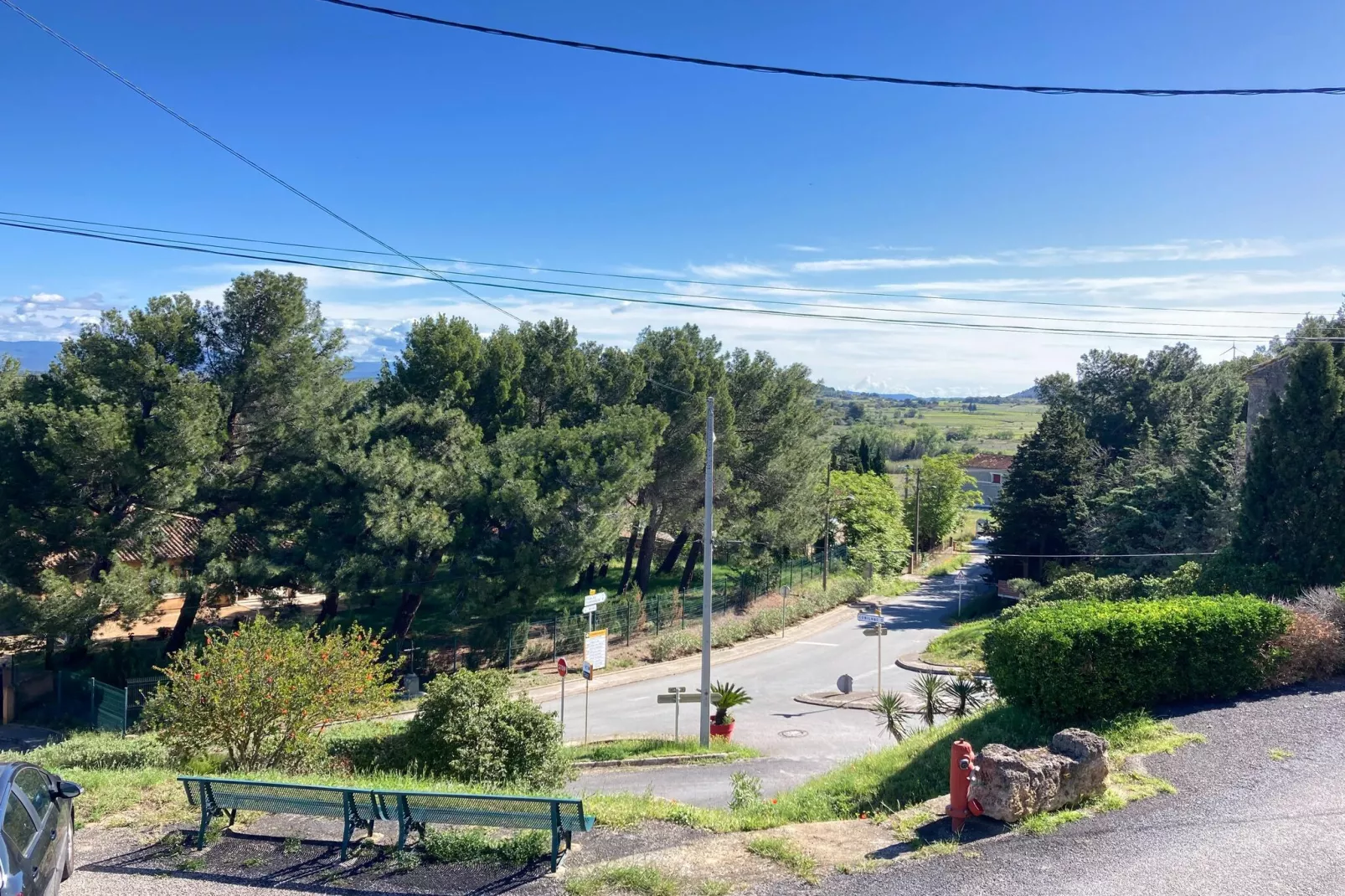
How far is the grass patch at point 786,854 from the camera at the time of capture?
270 inches

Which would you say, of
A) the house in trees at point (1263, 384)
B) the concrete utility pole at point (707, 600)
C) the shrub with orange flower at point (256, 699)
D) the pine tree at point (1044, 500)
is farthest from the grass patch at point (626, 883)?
the pine tree at point (1044, 500)

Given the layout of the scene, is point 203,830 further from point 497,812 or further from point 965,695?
point 965,695

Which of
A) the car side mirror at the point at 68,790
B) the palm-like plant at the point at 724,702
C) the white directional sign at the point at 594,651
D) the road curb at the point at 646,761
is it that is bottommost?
the road curb at the point at 646,761

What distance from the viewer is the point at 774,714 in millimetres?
21859

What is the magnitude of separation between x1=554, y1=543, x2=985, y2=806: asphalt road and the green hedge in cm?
514

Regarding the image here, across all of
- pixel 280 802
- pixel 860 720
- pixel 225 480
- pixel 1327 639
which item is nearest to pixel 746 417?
pixel 860 720

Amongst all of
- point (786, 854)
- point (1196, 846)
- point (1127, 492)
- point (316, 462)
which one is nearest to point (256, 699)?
point (786, 854)

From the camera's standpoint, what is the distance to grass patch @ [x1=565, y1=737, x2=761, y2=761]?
16672mm

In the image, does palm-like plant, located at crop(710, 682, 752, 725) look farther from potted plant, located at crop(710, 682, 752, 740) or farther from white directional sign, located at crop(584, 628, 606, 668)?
white directional sign, located at crop(584, 628, 606, 668)

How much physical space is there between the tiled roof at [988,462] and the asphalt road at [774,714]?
2711 inches

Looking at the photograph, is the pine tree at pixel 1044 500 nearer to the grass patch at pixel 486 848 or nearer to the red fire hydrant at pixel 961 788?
the red fire hydrant at pixel 961 788

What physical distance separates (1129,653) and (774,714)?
1272 centimetres

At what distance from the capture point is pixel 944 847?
7211mm

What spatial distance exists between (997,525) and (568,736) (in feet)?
98.5
